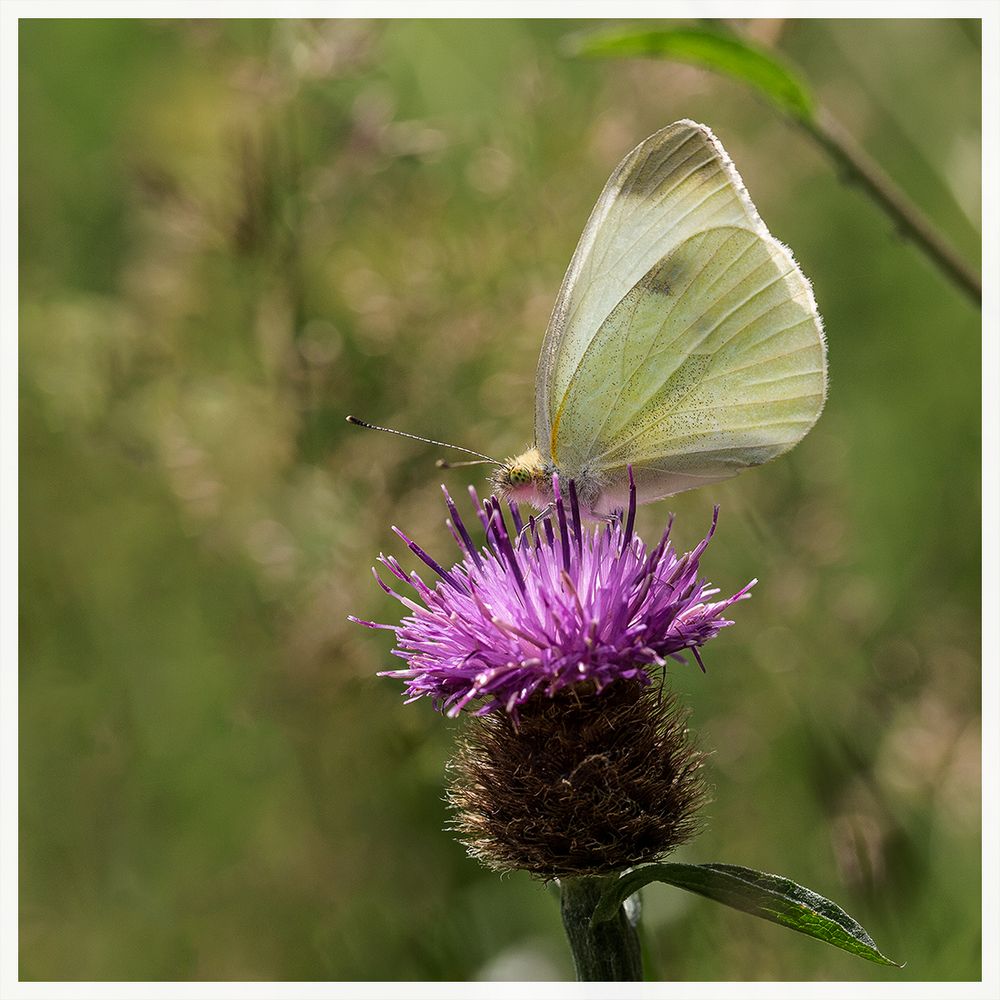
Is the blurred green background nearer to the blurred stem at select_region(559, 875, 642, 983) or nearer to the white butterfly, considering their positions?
the white butterfly

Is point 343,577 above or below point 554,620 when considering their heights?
above

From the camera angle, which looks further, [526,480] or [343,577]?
[343,577]

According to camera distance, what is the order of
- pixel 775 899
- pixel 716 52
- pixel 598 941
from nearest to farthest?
1. pixel 775 899
2. pixel 598 941
3. pixel 716 52

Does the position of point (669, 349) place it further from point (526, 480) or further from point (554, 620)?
point (554, 620)

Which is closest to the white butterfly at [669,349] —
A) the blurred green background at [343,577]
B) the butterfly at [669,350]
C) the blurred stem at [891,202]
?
the butterfly at [669,350]

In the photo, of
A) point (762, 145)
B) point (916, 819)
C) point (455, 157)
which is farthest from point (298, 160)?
point (916, 819)

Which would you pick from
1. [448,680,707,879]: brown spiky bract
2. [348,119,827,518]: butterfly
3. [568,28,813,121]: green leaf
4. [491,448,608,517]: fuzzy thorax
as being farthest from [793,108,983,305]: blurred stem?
[448,680,707,879]: brown spiky bract

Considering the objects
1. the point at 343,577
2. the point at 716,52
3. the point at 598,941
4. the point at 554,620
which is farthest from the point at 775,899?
the point at 716,52
